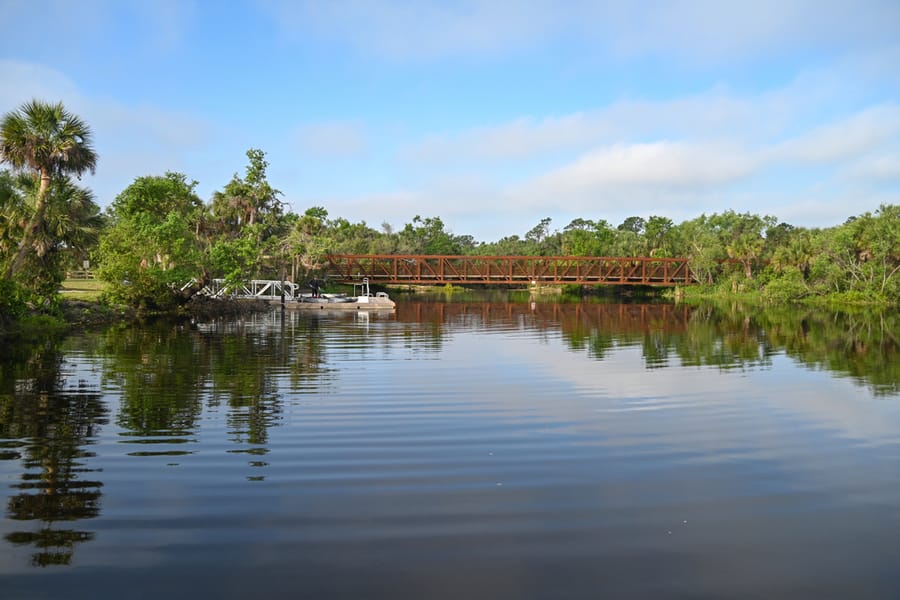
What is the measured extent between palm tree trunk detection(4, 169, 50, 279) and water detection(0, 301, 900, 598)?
946 centimetres

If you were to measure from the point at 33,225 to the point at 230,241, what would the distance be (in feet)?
83.1

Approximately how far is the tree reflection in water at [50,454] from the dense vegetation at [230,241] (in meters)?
12.2

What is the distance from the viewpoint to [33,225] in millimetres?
27828

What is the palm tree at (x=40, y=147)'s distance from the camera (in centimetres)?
2702

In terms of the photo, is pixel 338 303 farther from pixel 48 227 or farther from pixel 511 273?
pixel 511 273

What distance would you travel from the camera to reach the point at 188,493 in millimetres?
8266

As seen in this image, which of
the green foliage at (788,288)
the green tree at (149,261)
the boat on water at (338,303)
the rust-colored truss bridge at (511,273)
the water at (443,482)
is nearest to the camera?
the water at (443,482)

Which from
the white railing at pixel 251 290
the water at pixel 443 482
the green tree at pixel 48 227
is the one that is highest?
the green tree at pixel 48 227

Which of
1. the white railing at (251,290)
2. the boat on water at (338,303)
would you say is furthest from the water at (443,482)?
the boat on water at (338,303)

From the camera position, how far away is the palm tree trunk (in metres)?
27.7

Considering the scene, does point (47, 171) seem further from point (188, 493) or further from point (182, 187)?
point (182, 187)

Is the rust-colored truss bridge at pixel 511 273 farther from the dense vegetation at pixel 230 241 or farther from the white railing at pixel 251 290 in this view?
the white railing at pixel 251 290

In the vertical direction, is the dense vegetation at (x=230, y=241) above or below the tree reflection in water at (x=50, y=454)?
above

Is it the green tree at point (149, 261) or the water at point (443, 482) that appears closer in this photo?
the water at point (443, 482)
